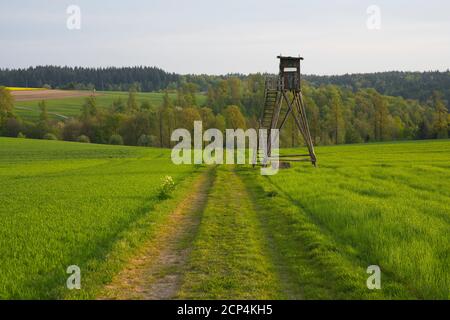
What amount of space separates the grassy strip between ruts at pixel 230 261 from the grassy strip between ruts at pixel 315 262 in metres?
0.43

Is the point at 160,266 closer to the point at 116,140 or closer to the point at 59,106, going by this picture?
the point at 116,140

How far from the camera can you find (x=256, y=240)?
37.7 feet

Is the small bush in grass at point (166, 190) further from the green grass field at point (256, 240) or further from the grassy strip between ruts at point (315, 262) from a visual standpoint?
the grassy strip between ruts at point (315, 262)

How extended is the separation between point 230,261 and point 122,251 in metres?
2.70

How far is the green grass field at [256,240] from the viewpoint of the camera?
26.2 feet

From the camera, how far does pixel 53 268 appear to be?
923cm

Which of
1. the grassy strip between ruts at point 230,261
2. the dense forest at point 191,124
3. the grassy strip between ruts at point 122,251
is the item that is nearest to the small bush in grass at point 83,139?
the dense forest at point 191,124

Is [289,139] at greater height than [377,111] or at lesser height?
lesser

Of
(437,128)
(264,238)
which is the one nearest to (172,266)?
(264,238)

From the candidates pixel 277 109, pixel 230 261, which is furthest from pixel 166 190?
pixel 277 109

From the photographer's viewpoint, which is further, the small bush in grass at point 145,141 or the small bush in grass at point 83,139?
the small bush in grass at point 145,141
